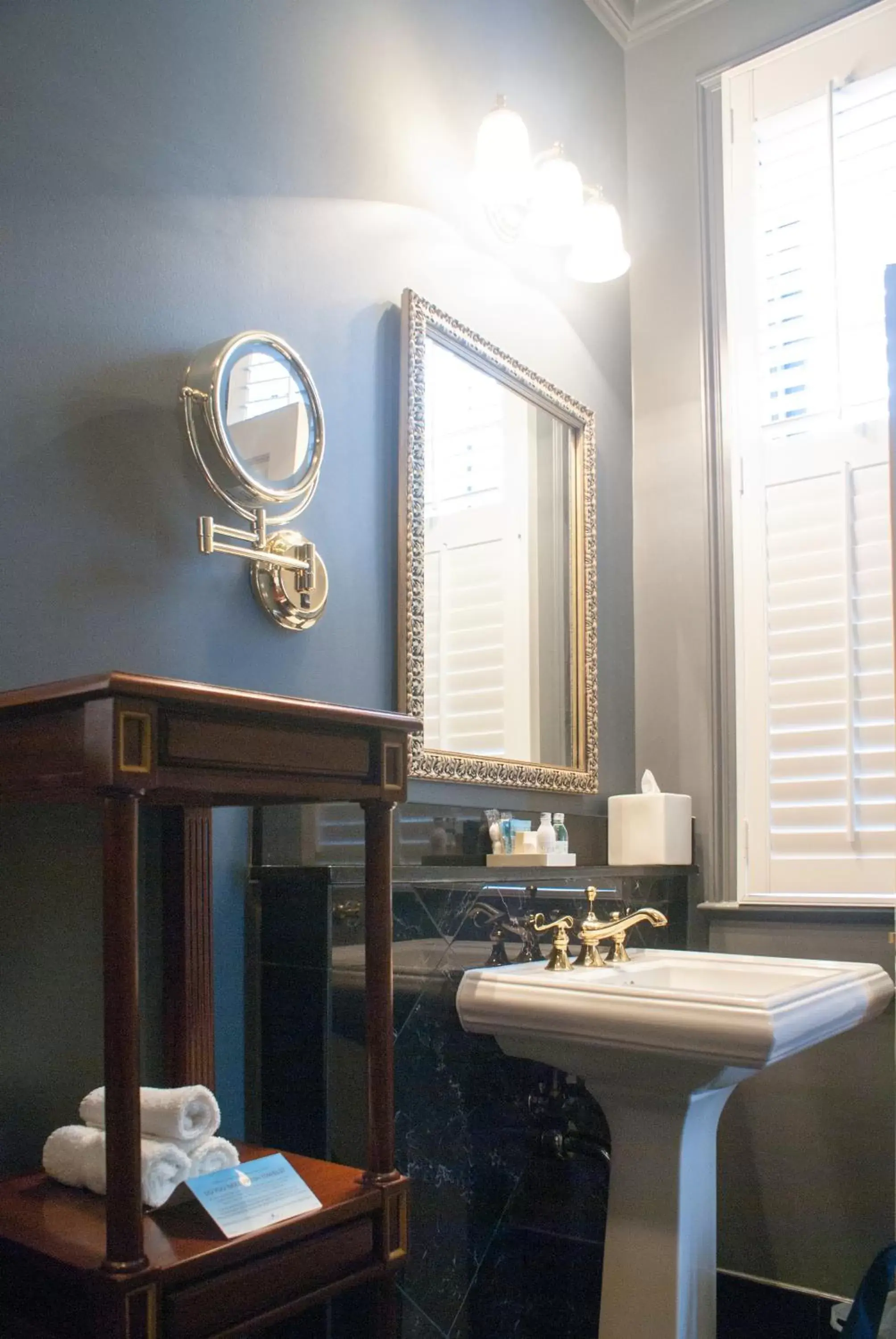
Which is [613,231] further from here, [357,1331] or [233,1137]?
[357,1331]

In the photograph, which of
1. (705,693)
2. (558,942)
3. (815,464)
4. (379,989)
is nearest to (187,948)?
(379,989)

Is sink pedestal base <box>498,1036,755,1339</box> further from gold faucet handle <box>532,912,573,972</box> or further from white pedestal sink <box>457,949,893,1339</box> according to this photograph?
gold faucet handle <box>532,912,573,972</box>

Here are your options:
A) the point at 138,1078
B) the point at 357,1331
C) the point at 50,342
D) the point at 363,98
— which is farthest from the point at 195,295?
the point at 357,1331

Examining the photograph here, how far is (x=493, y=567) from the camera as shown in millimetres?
2064

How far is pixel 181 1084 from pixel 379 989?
0.30 m

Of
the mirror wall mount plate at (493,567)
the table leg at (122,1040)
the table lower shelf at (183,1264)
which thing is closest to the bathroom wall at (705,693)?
the mirror wall mount plate at (493,567)

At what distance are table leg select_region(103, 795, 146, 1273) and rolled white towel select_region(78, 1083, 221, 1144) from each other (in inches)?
6.2

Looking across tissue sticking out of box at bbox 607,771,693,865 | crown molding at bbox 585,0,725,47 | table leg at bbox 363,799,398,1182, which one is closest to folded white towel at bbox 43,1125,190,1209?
table leg at bbox 363,799,398,1182

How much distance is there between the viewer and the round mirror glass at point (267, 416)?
5.01 feet

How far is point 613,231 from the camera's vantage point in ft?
7.61

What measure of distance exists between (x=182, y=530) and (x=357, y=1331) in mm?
1028

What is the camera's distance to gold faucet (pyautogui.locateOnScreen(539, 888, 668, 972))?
1.70 m

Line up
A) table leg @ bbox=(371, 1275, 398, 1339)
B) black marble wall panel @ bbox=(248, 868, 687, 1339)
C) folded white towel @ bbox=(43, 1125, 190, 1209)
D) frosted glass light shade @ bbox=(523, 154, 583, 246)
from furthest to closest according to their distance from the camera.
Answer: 1. frosted glass light shade @ bbox=(523, 154, 583, 246)
2. black marble wall panel @ bbox=(248, 868, 687, 1339)
3. table leg @ bbox=(371, 1275, 398, 1339)
4. folded white towel @ bbox=(43, 1125, 190, 1209)

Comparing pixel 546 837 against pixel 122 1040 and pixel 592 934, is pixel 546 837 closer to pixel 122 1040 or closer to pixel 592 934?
pixel 592 934
